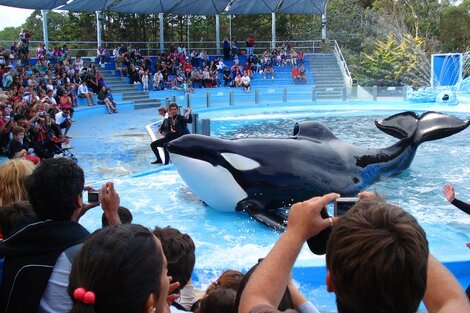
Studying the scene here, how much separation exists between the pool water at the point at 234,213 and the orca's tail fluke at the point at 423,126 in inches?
30.7

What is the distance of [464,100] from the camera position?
2367cm

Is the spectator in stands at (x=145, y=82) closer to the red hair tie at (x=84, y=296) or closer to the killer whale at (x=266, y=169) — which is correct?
the killer whale at (x=266, y=169)

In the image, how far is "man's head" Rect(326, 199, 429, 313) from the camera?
129 centimetres

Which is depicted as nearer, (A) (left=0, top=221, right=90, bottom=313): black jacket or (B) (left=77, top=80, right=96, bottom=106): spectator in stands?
(A) (left=0, top=221, right=90, bottom=313): black jacket

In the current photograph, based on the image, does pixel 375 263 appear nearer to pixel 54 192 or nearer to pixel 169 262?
pixel 169 262

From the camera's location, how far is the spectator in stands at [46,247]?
82.0 inches

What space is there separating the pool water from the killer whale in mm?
312

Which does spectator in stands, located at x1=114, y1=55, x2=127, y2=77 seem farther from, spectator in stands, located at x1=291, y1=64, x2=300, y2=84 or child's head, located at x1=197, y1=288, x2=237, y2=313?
child's head, located at x1=197, y1=288, x2=237, y2=313

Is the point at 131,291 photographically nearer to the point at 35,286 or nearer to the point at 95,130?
the point at 35,286

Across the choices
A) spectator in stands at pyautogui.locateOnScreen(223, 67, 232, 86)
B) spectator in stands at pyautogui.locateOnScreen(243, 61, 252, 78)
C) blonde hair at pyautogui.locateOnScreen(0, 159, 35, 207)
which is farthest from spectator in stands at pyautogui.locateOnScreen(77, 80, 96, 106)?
blonde hair at pyautogui.locateOnScreen(0, 159, 35, 207)

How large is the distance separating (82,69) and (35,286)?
70.5 ft

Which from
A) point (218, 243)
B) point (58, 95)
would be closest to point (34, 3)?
point (58, 95)

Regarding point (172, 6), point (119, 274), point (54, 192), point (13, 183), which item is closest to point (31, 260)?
point (54, 192)

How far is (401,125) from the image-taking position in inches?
306
